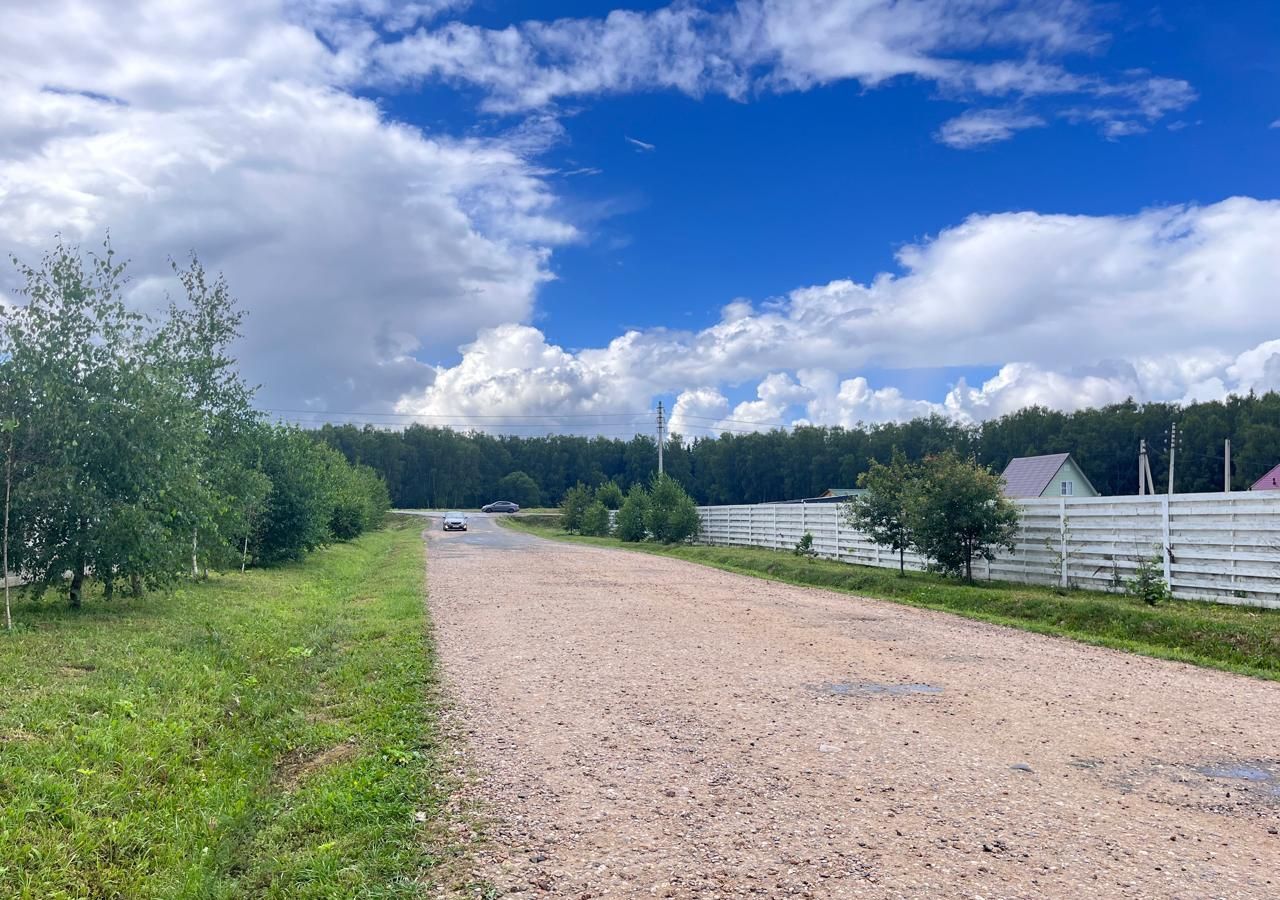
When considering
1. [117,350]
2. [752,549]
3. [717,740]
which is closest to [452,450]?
[752,549]

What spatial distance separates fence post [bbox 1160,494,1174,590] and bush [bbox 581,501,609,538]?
34.2m

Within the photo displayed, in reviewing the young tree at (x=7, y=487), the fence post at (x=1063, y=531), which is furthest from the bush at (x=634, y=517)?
the young tree at (x=7, y=487)

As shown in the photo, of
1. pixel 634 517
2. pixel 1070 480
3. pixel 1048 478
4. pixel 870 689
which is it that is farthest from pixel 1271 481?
pixel 870 689

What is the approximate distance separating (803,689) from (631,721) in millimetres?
1809

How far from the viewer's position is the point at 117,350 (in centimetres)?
1176

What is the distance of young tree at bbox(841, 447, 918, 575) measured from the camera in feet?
59.8

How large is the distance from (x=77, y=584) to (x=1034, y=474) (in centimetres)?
4472

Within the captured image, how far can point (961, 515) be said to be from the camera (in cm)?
1565

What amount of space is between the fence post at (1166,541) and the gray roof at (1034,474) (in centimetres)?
3133

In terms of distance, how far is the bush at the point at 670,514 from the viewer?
34906mm

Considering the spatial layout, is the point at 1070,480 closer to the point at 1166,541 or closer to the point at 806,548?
the point at 806,548

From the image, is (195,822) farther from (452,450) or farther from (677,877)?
(452,450)

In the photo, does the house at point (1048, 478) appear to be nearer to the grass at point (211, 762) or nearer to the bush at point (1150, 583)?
the bush at point (1150, 583)

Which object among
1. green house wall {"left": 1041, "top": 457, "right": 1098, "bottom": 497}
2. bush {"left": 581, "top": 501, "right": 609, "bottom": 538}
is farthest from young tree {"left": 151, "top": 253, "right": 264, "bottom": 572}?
green house wall {"left": 1041, "top": 457, "right": 1098, "bottom": 497}
